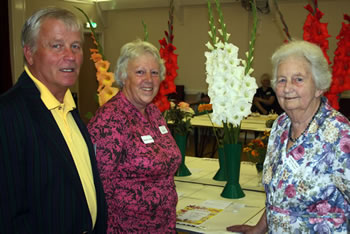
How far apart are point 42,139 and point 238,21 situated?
356 inches

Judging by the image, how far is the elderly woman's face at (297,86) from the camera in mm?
1671

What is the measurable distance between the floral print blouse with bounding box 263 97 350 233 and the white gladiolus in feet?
2.35

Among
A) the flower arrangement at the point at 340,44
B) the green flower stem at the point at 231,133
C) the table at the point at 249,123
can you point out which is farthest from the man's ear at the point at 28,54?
the table at the point at 249,123

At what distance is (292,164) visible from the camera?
5.47 feet

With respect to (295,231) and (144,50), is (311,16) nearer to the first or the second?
(144,50)

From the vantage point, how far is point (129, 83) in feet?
7.20

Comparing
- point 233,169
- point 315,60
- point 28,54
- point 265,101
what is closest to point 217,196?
point 233,169

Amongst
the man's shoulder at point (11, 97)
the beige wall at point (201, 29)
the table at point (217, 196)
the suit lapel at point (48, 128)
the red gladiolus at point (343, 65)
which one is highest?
the beige wall at point (201, 29)

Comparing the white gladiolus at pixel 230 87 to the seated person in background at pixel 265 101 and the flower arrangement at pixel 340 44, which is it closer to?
the flower arrangement at pixel 340 44

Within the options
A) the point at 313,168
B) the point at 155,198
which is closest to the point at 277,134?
the point at 313,168

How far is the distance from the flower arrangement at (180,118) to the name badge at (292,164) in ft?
4.87

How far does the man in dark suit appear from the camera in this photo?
1.32m

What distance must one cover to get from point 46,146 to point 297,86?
39.7 inches

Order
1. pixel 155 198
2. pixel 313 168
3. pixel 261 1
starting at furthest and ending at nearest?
pixel 261 1
pixel 155 198
pixel 313 168
